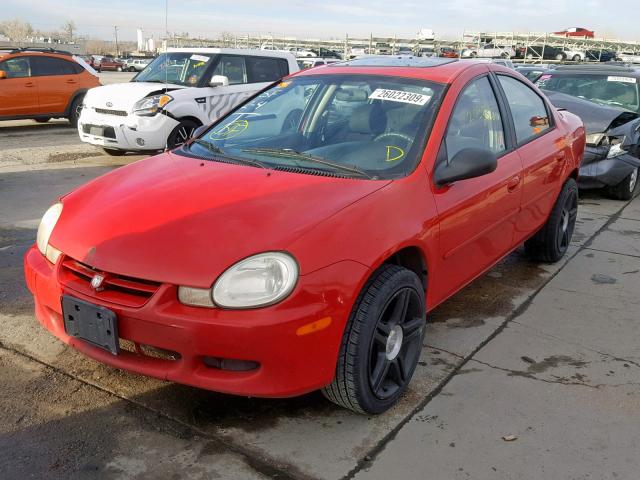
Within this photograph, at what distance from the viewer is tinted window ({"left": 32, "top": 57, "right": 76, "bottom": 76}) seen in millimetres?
12070

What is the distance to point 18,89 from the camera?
11.7m

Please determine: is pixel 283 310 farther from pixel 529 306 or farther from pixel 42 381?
pixel 529 306

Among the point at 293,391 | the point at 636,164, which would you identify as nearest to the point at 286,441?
the point at 293,391

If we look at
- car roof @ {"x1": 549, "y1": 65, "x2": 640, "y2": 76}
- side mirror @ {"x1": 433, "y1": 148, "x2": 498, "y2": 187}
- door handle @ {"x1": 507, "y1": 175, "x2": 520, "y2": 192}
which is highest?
car roof @ {"x1": 549, "y1": 65, "x2": 640, "y2": 76}

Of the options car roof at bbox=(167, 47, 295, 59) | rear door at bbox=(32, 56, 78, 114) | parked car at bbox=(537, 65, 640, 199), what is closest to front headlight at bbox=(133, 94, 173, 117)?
car roof at bbox=(167, 47, 295, 59)

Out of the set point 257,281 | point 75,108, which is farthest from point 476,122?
point 75,108

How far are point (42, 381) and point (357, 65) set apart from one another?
2.53 m

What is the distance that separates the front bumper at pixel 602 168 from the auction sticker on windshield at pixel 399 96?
4580 millimetres

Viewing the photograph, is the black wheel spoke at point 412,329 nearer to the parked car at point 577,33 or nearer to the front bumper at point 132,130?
the front bumper at point 132,130

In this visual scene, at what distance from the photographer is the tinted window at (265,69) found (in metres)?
9.69

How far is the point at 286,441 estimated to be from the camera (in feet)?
8.60

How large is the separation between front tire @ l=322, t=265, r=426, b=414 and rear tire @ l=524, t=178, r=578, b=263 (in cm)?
225

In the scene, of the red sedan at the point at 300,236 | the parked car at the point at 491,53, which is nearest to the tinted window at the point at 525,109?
the red sedan at the point at 300,236

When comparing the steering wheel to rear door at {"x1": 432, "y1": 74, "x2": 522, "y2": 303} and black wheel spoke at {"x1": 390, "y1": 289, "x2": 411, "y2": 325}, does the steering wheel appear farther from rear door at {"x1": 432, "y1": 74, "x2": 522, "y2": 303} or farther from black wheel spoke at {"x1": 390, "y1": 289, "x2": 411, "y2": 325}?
black wheel spoke at {"x1": 390, "y1": 289, "x2": 411, "y2": 325}
